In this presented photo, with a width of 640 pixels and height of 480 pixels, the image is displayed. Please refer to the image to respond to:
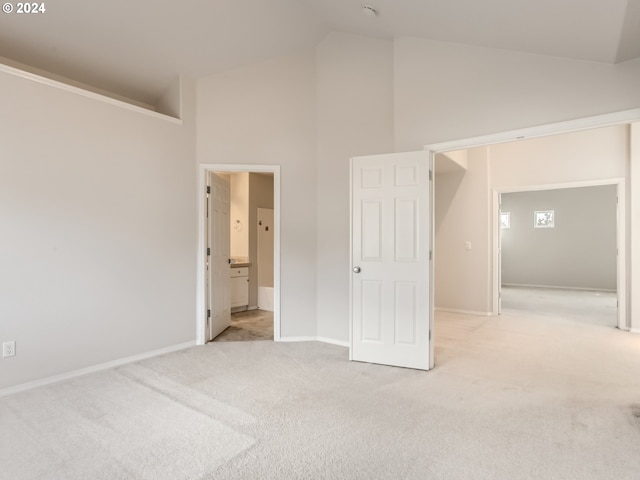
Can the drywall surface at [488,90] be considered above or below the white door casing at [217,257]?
above

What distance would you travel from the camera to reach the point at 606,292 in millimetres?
8844

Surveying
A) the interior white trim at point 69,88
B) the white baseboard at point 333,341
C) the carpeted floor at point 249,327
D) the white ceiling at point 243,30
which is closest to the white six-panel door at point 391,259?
the white baseboard at point 333,341

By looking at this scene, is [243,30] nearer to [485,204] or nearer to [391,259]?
[391,259]

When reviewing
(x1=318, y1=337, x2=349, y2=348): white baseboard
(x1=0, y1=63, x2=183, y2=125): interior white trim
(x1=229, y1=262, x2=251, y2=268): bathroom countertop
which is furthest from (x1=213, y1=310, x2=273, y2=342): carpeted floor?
(x1=0, y1=63, x2=183, y2=125): interior white trim

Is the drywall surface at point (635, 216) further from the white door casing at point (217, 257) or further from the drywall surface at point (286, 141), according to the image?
the white door casing at point (217, 257)

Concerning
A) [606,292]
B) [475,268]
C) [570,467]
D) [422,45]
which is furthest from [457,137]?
[606,292]

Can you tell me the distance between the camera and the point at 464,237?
6.31 m

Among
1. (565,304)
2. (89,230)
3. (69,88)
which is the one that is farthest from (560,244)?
(69,88)

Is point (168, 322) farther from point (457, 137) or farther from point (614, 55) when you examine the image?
point (614, 55)

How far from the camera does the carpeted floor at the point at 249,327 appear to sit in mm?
4594

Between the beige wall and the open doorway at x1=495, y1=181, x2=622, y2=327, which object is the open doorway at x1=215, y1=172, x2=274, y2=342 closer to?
the beige wall

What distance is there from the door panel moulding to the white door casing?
103 inches

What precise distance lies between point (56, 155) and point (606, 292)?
36.5 feet

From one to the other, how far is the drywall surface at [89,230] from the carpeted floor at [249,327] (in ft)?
1.95
